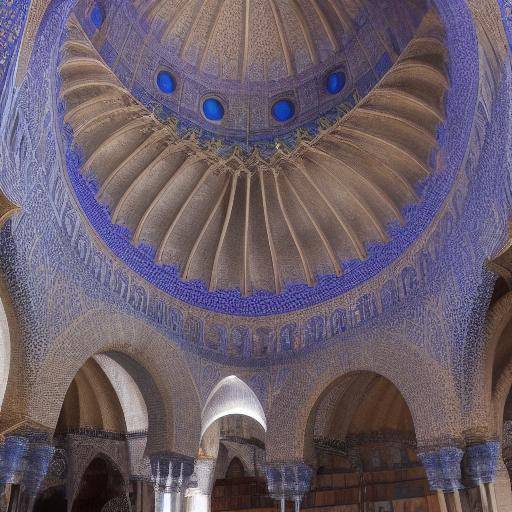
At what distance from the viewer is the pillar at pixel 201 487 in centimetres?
1271

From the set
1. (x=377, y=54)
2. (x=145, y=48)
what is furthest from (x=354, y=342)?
(x=145, y=48)

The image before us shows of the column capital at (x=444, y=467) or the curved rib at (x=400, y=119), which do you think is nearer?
the column capital at (x=444, y=467)

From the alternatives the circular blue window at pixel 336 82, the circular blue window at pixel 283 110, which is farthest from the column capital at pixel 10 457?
the circular blue window at pixel 336 82

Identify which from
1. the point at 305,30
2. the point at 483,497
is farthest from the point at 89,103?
the point at 483,497

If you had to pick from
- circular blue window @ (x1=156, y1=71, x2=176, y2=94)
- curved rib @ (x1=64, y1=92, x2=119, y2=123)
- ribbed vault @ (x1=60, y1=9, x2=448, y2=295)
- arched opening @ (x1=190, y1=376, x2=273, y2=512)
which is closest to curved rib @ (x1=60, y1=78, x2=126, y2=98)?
ribbed vault @ (x1=60, y1=9, x2=448, y2=295)

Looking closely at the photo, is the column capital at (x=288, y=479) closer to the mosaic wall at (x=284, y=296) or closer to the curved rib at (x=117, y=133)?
the mosaic wall at (x=284, y=296)

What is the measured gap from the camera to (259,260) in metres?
12.5

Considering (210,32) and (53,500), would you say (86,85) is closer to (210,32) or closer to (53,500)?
(210,32)

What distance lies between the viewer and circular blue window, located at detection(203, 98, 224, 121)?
37.5 feet

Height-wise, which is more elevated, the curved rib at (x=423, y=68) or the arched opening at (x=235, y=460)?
the curved rib at (x=423, y=68)

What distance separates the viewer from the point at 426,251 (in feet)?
32.2

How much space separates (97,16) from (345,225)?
6.07m

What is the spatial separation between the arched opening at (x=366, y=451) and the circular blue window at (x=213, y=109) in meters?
6.06

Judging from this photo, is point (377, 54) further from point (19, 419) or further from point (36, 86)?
point (19, 419)
